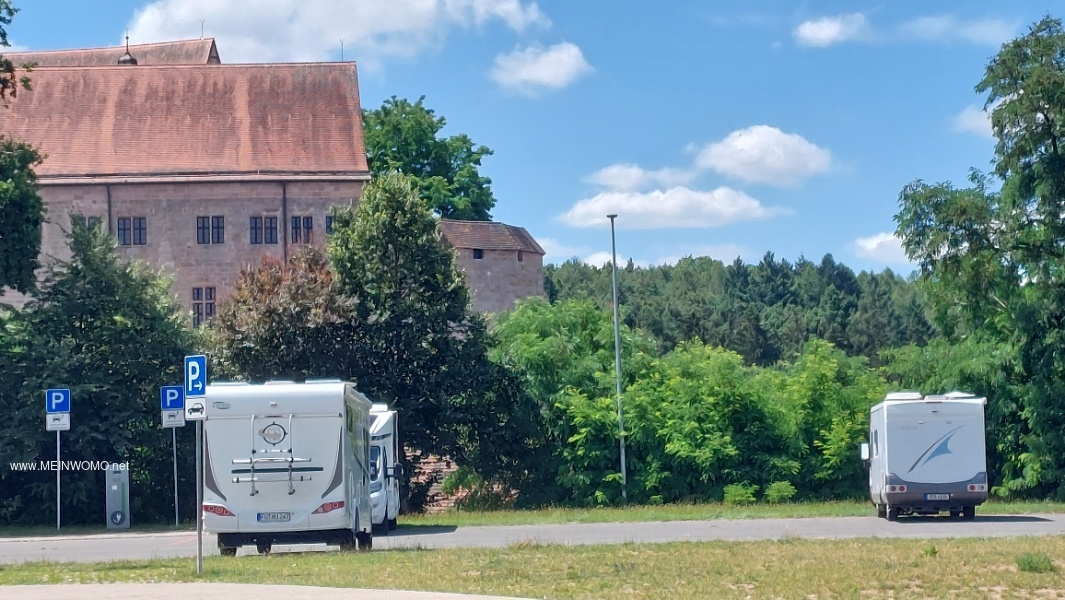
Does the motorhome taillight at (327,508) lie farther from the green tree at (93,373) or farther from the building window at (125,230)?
the building window at (125,230)

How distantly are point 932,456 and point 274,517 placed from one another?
14769 millimetres

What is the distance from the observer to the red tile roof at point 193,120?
200ft

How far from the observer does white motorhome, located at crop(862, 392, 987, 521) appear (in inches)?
1097

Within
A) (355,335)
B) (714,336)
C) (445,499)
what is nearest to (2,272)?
(355,335)

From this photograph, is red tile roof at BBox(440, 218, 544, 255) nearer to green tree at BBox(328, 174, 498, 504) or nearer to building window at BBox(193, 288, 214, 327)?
building window at BBox(193, 288, 214, 327)

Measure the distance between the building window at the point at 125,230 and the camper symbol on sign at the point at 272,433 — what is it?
1731 inches

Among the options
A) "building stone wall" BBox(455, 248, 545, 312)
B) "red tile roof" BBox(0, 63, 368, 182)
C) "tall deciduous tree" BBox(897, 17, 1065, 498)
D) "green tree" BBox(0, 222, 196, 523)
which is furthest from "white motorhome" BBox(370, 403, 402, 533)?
"building stone wall" BBox(455, 248, 545, 312)

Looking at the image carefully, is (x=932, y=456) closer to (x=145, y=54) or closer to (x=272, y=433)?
(x=272, y=433)

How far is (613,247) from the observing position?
3869cm

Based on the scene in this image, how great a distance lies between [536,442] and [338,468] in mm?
19226

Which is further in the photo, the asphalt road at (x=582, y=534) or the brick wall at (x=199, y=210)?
the brick wall at (x=199, y=210)

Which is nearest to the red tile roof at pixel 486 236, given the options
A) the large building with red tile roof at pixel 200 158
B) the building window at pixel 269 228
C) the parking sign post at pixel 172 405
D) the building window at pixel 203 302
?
the large building with red tile roof at pixel 200 158

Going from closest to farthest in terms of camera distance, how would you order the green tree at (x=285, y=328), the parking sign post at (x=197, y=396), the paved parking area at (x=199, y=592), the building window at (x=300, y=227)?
1. the paved parking area at (x=199, y=592)
2. the parking sign post at (x=197, y=396)
3. the green tree at (x=285, y=328)
4. the building window at (x=300, y=227)

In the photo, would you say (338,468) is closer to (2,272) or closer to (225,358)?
(225,358)
